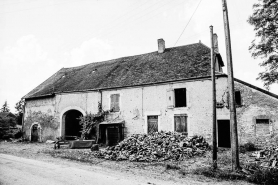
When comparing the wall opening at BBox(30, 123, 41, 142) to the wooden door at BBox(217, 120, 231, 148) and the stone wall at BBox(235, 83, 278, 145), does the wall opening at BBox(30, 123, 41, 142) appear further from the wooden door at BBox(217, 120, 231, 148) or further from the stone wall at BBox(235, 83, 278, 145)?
the stone wall at BBox(235, 83, 278, 145)

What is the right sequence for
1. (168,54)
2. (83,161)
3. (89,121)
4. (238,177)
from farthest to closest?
(168,54) → (89,121) → (83,161) → (238,177)

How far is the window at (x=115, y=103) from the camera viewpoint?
17.6 m

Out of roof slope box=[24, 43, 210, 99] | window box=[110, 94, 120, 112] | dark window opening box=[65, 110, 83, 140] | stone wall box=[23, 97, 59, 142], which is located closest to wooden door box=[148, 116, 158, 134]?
roof slope box=[24, 43, 210, 99]

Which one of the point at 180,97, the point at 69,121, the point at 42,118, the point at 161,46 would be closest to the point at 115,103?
the point at 180,97

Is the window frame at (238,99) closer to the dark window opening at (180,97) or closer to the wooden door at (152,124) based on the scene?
the dark window opening at (180,97)

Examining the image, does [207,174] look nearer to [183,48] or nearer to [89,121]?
[89,121]

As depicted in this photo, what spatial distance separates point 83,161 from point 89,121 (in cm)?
841

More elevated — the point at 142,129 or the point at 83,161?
the point at 142,129

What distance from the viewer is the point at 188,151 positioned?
36.8 ft

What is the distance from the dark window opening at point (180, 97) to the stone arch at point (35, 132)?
15.2 meters

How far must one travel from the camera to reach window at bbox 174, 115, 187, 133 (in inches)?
581

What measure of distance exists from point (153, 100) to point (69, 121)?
1016 cm

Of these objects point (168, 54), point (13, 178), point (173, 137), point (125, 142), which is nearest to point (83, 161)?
point (125, 142)

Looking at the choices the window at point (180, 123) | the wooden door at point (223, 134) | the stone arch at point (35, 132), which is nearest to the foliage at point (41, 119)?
the stone arch at point (35, 132)
